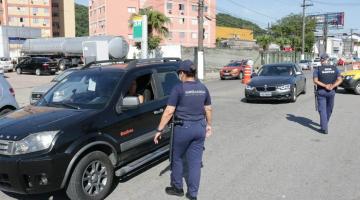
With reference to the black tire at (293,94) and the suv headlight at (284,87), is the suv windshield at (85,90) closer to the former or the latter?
the suv headlight at (284,87)

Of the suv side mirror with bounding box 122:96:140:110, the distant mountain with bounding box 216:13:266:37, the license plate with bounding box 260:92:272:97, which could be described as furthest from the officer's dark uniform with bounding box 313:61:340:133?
the distant mountain with bounding box 216:13:266:37

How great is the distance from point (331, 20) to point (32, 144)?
9907 cm

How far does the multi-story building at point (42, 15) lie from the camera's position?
3642 inches

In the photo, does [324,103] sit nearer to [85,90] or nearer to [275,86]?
[275,86]

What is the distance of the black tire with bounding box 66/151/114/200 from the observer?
4.77 meters

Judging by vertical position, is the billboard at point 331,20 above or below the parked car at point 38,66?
above

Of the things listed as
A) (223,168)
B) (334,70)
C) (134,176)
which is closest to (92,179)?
(134,176)

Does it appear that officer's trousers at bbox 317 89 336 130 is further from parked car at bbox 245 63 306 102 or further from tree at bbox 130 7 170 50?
tree at bbox 130 7 170 50

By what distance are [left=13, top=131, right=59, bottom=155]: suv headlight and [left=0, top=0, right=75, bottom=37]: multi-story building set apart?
85.6 metres

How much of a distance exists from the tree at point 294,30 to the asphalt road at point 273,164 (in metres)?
74.9

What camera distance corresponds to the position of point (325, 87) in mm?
9086

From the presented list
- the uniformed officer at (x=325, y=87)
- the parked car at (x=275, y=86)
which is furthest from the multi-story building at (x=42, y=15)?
the uniformed officer at (x=325, y=87)

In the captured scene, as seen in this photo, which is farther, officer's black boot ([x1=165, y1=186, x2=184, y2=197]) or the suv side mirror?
the suv side mirror

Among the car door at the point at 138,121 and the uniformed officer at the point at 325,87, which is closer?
the car door at the point at 138,121
